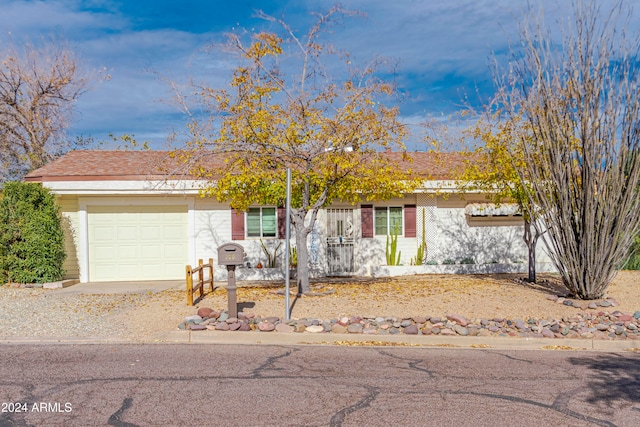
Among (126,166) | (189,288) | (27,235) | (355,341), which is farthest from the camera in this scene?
(126,166)

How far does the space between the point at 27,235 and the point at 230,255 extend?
689 cm

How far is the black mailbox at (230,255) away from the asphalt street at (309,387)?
5.70ft

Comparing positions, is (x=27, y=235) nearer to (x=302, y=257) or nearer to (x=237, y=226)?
(x=237, y=226)

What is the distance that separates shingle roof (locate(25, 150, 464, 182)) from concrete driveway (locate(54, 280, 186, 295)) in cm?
269

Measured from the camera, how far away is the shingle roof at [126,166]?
1592 centimetres

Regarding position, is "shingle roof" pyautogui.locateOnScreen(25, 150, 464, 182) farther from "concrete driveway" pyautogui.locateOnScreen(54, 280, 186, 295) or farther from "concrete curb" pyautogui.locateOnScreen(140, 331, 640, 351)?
"concrete curb" pyautogui.locateOnScreen(140, 331, 640, 351)

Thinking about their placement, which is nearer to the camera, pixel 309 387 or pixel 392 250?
pixel 309 387

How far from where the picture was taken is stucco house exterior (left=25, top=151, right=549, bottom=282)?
16312 mm

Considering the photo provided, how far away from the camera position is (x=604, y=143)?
1152cm

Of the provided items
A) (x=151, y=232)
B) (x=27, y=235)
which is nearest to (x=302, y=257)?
(x=151, y=232)

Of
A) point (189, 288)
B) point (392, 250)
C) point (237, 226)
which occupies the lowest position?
point (189, 288)

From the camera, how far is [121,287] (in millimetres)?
15297

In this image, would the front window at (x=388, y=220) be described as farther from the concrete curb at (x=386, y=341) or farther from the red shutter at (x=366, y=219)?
the concrete curb at (x=386, y=341)

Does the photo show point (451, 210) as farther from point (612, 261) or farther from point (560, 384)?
point (560, 384)
